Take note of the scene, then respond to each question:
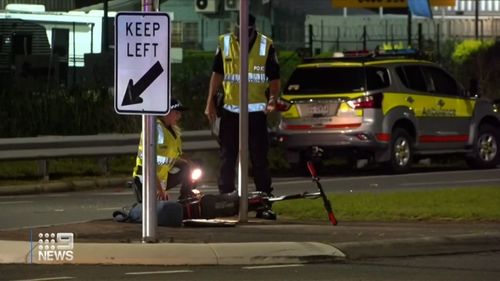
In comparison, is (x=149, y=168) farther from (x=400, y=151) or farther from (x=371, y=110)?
(x=400, y=151)

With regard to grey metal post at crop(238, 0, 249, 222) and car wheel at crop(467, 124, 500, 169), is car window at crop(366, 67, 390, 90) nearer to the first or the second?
car wheel at crop(467, 124, 500, 169)

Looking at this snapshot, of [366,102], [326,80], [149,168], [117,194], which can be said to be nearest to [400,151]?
[366,102]

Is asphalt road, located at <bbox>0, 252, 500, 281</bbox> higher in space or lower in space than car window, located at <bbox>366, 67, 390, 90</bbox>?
lower

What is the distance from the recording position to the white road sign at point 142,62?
9.55 metres

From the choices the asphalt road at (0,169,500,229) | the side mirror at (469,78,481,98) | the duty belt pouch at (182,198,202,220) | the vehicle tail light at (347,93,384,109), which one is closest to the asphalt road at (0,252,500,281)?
the duty belt pouch at (182,198,202,220)

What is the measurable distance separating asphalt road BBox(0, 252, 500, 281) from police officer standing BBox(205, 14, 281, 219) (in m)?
2.60

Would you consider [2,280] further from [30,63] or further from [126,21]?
[30,63]

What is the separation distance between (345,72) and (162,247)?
29.8 feet

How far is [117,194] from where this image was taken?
16094 mm

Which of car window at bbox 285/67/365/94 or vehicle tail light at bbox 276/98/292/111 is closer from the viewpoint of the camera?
car window at bbox 285/67/365/94

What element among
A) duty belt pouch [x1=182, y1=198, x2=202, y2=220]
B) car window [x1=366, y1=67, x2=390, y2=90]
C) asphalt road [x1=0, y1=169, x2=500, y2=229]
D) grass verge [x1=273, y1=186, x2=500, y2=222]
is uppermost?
car window [x1=366, y1=67, x2=390, y2=90]

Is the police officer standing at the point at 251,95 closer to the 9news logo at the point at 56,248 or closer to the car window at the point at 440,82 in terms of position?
the 9news logo at the point at 56,248

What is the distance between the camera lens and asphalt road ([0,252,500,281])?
880 cm

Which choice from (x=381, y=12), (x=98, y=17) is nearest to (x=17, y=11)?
(x=98, y=17)
